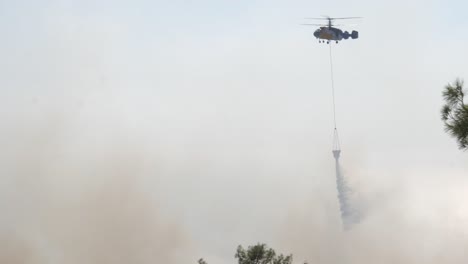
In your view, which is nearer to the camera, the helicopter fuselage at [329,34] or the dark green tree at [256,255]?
the dark green tree at [256,255]

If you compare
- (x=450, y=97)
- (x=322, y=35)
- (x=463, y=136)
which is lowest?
(x=463, y=136)

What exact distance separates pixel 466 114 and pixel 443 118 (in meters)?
0.80

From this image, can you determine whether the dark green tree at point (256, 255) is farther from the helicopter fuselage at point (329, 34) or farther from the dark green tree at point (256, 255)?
the helicopter fuselage at point (329, 34)

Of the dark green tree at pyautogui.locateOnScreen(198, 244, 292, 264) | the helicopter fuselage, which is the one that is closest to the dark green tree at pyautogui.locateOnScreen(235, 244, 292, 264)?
the dark green tree at pyautogui.locateOnScreen(198, 244, 292, 264)

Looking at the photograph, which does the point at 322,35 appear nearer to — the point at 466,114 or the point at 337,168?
the point at 337,168

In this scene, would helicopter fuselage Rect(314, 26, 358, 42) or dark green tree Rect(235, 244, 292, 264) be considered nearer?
dark green tree Rect(235, 244, 292, 264)

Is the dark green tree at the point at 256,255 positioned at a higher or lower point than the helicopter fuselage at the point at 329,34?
lower

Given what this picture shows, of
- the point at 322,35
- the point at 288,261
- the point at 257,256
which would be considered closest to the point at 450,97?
the point at 257,256

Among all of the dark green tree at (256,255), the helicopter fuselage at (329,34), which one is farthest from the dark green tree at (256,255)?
the helicopter fuselage at (329,34)

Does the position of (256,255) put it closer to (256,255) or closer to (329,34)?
(256,255)

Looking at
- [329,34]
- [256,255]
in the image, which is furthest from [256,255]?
[329,34]

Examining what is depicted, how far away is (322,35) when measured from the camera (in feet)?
416

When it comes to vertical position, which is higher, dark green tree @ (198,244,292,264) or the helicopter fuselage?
the helicopter fuselage

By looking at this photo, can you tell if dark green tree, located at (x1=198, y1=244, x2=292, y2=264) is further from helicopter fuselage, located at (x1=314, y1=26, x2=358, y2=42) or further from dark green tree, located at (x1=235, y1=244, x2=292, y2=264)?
helicopter fuselage, located at (x1=314, y1=26, x2=358, y2=42)
